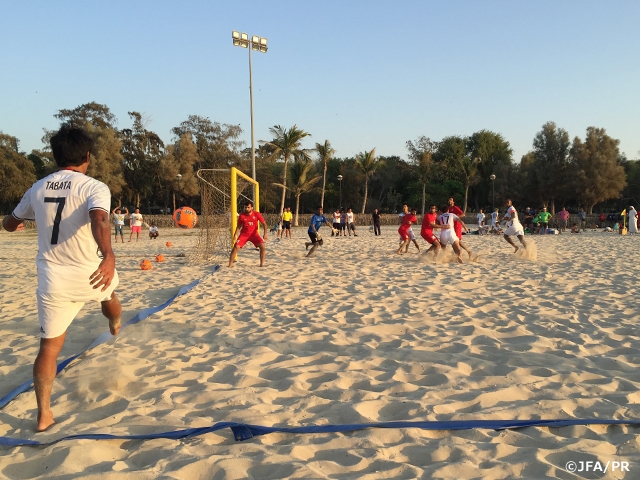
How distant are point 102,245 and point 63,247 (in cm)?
27

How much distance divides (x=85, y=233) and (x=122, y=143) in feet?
169

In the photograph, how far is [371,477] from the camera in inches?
82.5

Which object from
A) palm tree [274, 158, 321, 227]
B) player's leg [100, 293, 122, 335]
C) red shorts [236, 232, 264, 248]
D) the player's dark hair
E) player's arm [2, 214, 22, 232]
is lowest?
player's leg [100, 293, 122, 335]

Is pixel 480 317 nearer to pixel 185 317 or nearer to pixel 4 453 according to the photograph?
pixel 185 317

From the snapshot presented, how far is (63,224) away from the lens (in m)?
2.74

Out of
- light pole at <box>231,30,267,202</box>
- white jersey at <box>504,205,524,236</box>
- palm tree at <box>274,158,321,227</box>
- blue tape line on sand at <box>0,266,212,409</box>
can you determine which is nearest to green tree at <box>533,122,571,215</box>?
palm tree at <box>274,158,321,227</box>

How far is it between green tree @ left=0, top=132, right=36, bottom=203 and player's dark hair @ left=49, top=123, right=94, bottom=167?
163 ft

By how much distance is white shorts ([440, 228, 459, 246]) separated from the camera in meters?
10.4

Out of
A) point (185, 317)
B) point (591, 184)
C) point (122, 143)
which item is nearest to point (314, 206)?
point (122, 143)

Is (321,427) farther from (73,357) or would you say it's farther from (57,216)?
→ (73,357)

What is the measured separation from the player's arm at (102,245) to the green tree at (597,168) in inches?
1977

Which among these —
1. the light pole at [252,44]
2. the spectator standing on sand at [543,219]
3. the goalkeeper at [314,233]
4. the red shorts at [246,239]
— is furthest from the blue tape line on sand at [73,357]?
the spectator standing on sand at [543,219]

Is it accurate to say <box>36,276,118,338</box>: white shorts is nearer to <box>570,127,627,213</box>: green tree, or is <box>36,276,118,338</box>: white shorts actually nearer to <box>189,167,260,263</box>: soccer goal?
<box>189,167,260,263</box>: soccer goal

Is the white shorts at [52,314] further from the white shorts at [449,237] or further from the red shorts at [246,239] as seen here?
the white shorts at [449,237]
